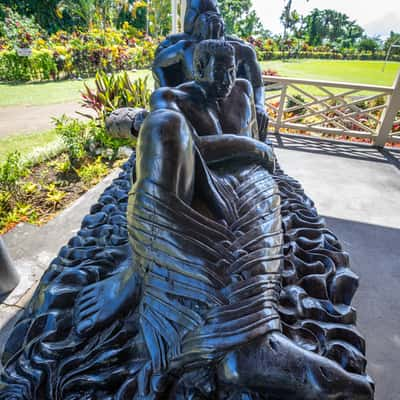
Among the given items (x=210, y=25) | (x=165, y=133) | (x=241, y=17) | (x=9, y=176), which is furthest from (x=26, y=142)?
(x=241, y=17)

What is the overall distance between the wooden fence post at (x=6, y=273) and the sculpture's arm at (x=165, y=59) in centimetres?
170

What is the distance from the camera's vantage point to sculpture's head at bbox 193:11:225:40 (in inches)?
81.1

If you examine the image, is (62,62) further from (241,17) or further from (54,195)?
(241,17)

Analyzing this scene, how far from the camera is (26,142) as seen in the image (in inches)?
182

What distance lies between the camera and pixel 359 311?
192 centimetres

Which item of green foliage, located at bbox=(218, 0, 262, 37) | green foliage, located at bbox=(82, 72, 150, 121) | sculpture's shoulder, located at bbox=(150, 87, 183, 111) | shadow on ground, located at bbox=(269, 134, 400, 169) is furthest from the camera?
green foliage, located at bbox=(218, 0, 262, 37)

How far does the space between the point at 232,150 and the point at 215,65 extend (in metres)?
0.39

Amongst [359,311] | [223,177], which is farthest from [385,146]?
[223,177]

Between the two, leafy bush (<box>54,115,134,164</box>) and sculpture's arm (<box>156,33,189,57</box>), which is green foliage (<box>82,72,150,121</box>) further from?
sculpture's arm (<box>156,33,189,57</box>)

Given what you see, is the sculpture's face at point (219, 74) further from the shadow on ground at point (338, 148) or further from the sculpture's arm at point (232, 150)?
the shadow on ground at point (338, 148)

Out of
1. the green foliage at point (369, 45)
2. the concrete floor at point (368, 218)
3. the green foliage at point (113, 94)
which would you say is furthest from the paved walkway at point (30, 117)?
the green foliage at point (369, 45)

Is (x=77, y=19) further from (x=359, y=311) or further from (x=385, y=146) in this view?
(x=359, y=311)

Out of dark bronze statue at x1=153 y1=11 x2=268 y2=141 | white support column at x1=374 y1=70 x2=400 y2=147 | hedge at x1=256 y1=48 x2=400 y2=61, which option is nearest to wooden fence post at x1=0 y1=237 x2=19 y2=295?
dark bronze statue at x1=153 y1=11 x2=268 y2=141

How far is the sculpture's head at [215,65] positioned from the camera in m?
1.28
